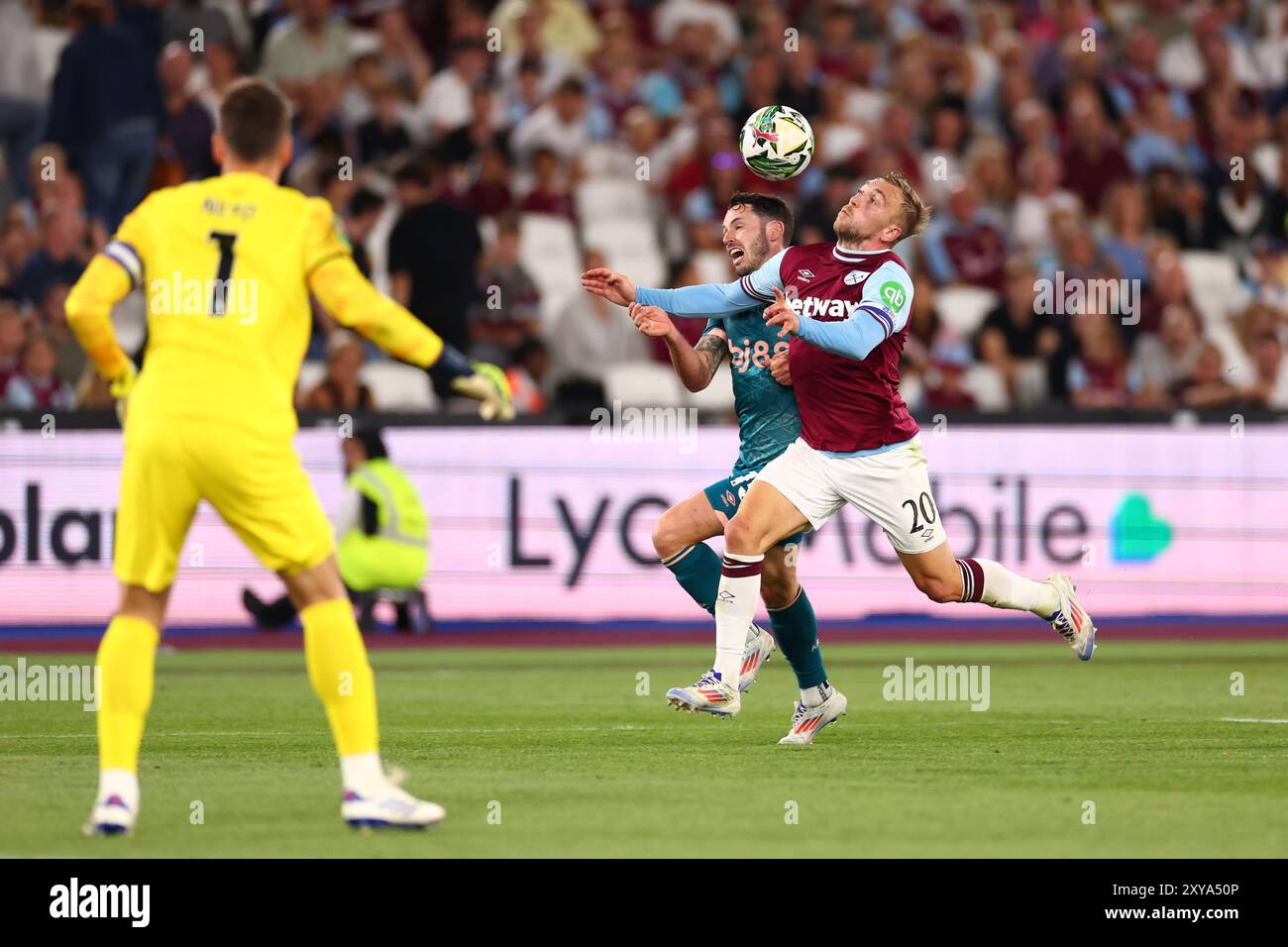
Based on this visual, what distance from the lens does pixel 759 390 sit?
34.3 ft

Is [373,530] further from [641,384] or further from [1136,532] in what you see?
[1136,532]

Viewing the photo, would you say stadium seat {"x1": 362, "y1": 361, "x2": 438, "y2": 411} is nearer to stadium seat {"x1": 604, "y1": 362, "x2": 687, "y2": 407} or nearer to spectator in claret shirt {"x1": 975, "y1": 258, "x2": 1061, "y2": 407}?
stadium seat {"x1": 604, "y1": 362, "x2": 687, "y2": 407}

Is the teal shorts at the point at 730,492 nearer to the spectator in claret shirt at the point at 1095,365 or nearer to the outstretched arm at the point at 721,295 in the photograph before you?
the outstretched arm at the point at 721,295

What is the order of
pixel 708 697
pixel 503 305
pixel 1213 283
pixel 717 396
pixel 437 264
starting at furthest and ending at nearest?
pixel 1213 283 < pixel 717 396 < pixel 503 305 < pixel 437 264 < pixel 708 697

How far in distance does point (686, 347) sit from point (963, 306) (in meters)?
10.7

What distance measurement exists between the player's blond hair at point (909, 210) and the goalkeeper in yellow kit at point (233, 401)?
9.91 feet

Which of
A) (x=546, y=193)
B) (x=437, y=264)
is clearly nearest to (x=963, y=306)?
(x=546, y=193)

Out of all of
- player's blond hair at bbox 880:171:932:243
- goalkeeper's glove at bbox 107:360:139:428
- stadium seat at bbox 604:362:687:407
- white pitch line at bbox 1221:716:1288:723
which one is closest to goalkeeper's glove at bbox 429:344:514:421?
goalkeeper's glove at bbox 107:360:139:428

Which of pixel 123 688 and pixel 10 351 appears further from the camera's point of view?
Result: pixel 10 351

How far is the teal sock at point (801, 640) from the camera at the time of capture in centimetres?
998

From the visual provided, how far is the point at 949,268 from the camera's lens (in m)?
20.3

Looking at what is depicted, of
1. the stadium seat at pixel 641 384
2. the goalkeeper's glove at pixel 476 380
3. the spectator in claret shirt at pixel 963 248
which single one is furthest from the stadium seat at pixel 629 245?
the goalkeeper's glove at pixel 476 380

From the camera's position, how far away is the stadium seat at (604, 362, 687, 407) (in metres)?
18.6

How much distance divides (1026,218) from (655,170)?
3735 millimetres
